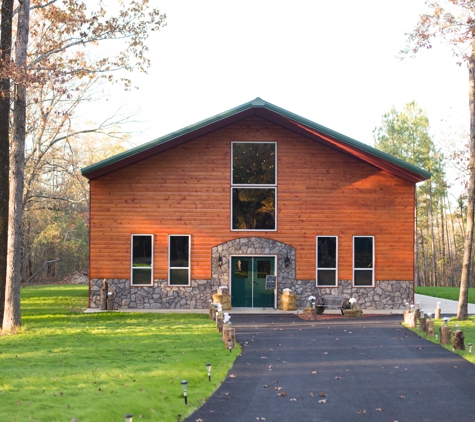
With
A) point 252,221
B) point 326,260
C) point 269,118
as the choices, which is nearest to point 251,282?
point 252,221

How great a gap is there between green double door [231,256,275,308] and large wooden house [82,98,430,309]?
4cm

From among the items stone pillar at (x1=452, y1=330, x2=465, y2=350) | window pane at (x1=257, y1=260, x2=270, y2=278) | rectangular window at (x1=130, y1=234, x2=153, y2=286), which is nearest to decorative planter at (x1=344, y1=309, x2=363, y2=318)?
window pane at (x1=257, y1=260, x2=270, y2=278)

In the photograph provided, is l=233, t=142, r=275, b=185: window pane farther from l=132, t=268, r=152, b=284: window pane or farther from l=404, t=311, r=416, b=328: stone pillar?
l=404, t=311, r=416, b=328: stone pillar

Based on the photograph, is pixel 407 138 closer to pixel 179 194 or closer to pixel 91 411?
pixel 179 194

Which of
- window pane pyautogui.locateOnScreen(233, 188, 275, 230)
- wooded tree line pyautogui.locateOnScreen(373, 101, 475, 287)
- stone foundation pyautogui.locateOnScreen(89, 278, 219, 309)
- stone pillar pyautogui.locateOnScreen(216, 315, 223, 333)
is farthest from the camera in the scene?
wooded tree line pyautogui.locateOnScreen(373, 101, 475, 287)

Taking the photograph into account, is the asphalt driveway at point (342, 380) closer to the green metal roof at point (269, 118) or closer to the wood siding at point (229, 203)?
the wood siding at point (229, 203)

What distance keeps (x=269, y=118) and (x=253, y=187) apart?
2.47 metres

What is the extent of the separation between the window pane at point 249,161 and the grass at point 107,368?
6075 mm

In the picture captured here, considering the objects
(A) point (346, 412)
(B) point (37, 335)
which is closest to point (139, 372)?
(A) point (346, 412)

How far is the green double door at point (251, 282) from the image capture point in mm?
23625

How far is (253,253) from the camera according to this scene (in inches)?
925

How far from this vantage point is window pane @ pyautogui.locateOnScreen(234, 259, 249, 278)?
929 inches

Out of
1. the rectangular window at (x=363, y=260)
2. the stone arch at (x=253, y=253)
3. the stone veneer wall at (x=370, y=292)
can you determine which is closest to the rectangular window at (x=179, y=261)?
the stone arch at (x=253, y=253)

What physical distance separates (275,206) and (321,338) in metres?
8.13
